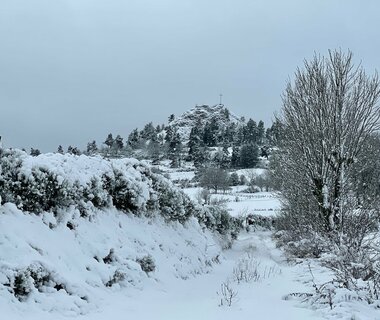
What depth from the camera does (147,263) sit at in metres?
8.67

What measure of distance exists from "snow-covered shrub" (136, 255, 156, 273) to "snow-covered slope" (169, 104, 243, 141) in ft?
504

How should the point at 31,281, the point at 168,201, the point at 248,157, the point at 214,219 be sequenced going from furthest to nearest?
the point at 248,157
the point at 214,219
the point at 168,201
the point at 31,281

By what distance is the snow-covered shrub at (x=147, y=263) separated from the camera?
8.54 metres

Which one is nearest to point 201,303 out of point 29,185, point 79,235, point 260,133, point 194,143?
point 79,235

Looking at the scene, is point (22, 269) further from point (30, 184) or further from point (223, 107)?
point (223, 107)

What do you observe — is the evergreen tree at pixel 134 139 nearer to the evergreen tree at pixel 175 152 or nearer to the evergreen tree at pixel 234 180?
the evergreen tree at pixel 175 152

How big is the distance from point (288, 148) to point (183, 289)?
9833 mm

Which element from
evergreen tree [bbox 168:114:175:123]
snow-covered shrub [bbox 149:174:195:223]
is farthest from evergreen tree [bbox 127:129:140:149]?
snow-covered shrub [bbox 149:174:195:223]

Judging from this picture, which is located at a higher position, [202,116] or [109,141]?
[202,116]

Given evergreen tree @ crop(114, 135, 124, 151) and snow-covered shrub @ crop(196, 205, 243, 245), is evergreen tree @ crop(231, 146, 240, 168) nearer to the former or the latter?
evergreen tree @ crop(114, 135, 124, 151)

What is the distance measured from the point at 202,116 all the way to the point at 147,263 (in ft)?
548

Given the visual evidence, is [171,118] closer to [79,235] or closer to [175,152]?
[175,152]

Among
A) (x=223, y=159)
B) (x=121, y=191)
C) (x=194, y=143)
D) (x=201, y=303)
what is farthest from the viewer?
(x=194, y=143)

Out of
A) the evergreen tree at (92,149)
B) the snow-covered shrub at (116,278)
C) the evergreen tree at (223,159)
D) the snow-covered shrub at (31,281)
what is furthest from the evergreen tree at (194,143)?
the snow-covered shrub at (31,281)
